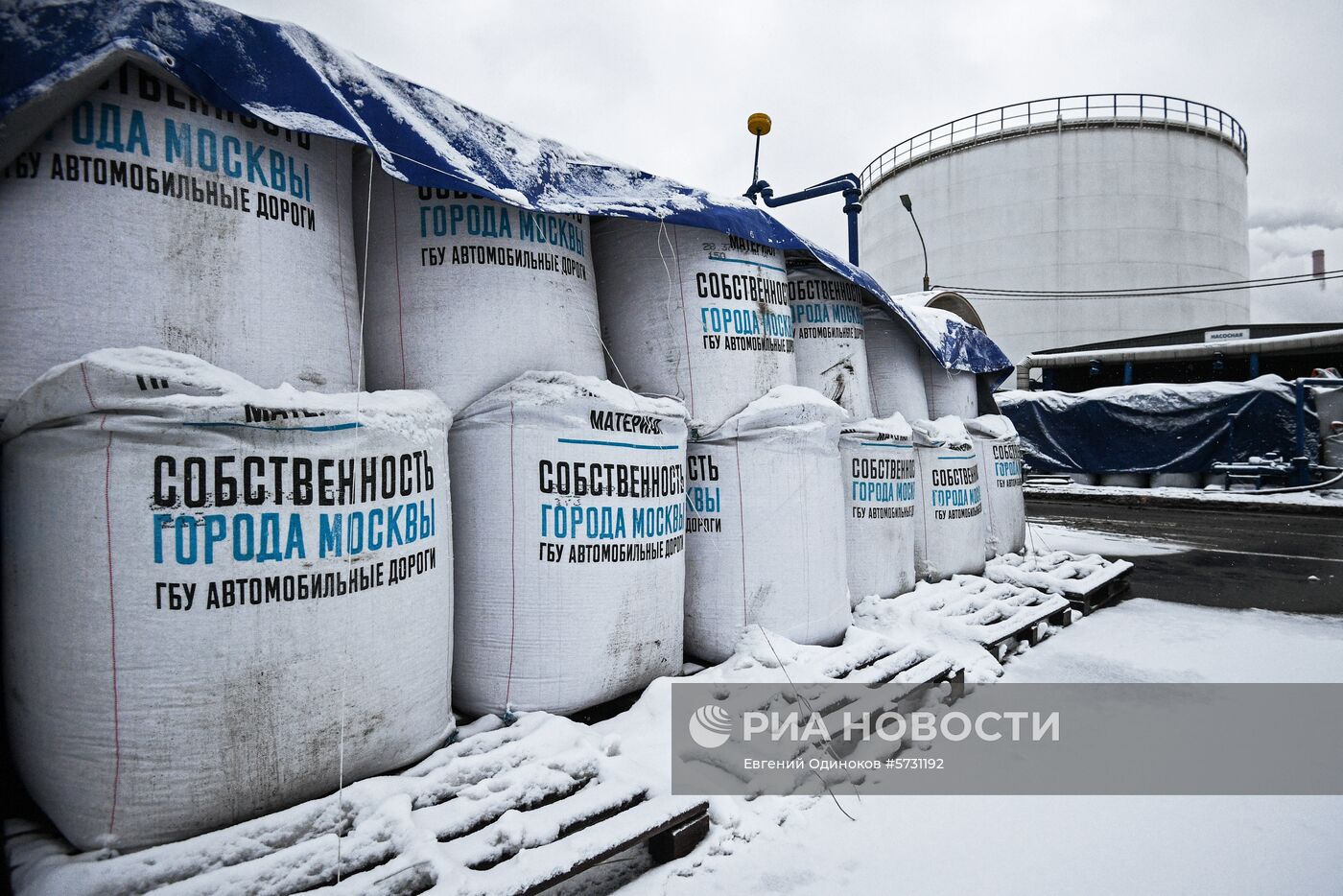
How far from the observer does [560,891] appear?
4.95ft

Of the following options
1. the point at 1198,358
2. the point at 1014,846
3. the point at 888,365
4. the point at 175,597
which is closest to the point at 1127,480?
the point at 1198,358

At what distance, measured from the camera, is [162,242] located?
1.51 meters

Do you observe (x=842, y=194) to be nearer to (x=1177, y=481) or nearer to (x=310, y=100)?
(x=310, y=100)

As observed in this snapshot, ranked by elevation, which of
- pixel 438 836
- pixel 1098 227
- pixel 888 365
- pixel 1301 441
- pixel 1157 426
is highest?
pixel 1098 227

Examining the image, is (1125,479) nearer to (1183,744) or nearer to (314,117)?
(1183,744)

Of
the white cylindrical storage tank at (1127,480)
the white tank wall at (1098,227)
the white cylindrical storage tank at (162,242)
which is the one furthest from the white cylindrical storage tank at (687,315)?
the white tank wall at (1098,227)

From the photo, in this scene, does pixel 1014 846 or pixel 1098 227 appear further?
pixel 1098 227

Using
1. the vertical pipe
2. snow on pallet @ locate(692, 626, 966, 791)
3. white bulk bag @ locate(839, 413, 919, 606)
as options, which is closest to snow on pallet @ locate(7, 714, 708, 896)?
snow on pallet @ locate(692, 626, 966, 791)

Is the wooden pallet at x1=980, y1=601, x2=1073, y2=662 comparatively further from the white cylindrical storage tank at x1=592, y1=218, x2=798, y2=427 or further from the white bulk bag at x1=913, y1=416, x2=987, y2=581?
the white cylindrical storage tank at x1=592, y1=218, x2=798, y2=427

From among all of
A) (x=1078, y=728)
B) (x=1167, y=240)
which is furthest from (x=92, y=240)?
(x=1167, y=240)

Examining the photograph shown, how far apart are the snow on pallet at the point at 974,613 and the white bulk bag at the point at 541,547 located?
4.65 ft

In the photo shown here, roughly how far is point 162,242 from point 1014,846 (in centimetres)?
250

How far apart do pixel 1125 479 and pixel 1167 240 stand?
34.0 feet

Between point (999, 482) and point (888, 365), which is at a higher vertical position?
point (888, 365)
